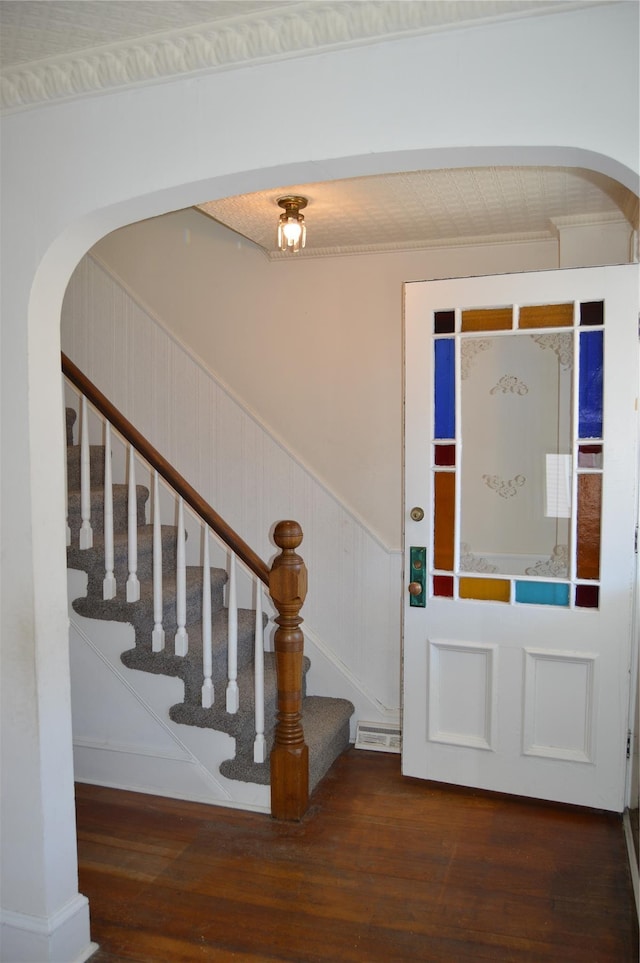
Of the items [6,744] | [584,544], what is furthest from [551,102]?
[6,744]

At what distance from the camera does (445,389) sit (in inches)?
124

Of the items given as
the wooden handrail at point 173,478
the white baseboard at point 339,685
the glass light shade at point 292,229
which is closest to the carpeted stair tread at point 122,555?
the wooden handrail at point 173,478

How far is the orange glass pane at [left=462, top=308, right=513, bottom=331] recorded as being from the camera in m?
3.07

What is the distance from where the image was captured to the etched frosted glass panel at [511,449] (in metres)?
3.09

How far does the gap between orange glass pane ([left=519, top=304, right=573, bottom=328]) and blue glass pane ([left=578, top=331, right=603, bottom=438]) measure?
0.10 meters

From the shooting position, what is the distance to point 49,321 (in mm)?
2076

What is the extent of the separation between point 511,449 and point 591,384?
424 millimetres

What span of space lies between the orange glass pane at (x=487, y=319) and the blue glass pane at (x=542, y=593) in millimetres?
1076

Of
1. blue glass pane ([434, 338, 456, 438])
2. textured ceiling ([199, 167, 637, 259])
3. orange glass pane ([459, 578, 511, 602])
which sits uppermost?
textured ceiling ([199, 167, 637, 259])

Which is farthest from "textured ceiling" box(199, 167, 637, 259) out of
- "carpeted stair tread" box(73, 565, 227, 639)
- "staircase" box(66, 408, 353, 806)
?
"carpeted stair tread" box(73, 565, 227, 639)

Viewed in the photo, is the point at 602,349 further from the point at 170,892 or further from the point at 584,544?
the point at 170,892

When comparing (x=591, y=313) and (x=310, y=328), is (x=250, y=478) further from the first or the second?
(x=591, y=313)

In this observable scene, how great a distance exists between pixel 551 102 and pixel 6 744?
2179 millimetres

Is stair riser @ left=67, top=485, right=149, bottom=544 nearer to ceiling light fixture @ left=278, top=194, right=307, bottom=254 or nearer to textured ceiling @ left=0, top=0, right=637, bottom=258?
ceiling light fixture @ left=278, top=194, right=307, bottom=254
